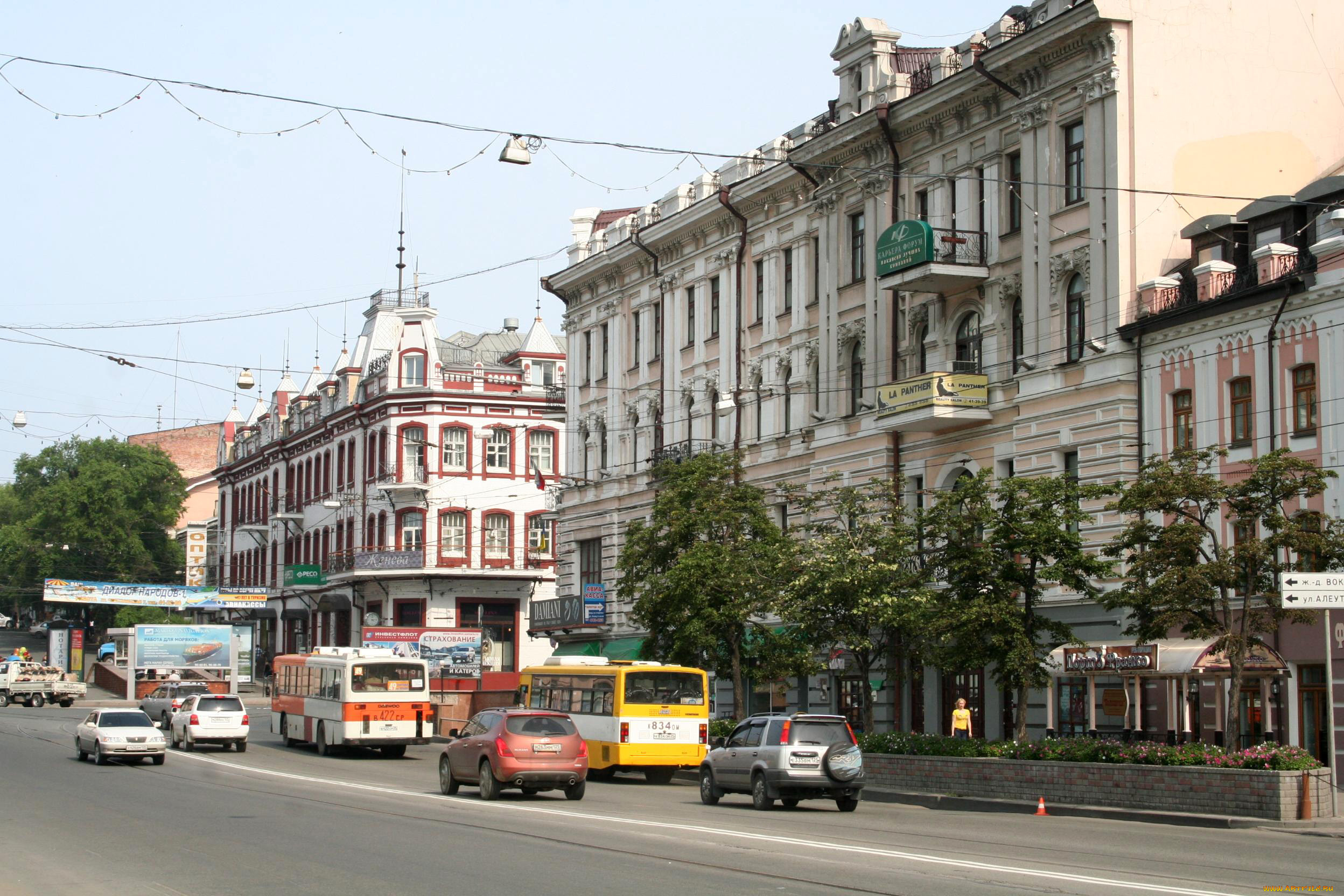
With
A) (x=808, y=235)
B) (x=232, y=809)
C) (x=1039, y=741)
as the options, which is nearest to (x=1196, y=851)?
(x=1039, y=741)

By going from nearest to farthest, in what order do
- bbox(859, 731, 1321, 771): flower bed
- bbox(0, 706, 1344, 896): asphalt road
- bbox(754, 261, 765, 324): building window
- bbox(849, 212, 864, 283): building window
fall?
bbox(0, 706, 1344, 896): asphalt road → bbox(859, 731, 1321, 771): flower bed → bbox(849, 212, 864, 283): building window → bbox(754, 261, 765, 324): building window

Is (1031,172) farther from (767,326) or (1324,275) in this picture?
(767,326)

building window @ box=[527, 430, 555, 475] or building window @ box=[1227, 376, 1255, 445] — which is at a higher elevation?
building window @ box=[527, 430, 555, 475]

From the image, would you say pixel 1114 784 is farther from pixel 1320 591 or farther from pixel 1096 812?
pixel 1320 591

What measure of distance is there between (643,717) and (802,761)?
8196mm

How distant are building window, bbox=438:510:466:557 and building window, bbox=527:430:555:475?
4.50 meters

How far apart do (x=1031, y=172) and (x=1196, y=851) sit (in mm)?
21063

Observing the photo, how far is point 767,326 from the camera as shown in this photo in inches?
1879

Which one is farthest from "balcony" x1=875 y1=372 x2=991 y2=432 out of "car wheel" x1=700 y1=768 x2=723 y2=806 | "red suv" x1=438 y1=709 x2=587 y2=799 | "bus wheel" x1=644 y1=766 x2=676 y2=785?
"red suv" x1=438 y1=709 x2=587 y2=799

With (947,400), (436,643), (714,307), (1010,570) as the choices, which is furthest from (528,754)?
(436,643)

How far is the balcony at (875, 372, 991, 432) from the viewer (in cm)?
3778

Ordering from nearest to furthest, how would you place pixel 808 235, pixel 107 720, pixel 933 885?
pixel 933 885 → pixel 107 720 → pixel 808 235

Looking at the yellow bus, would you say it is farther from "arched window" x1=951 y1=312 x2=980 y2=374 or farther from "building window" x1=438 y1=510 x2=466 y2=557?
"building window" x1=438 y1=510 x2=466 y2=557

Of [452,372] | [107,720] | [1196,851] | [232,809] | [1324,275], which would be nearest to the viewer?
[1196,851]
